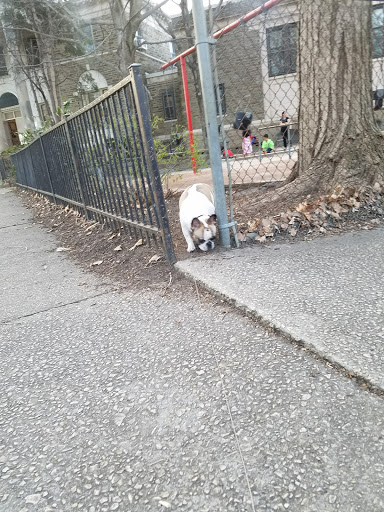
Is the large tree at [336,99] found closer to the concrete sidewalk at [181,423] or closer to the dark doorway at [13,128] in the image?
the concrete sidewalk at [181,423]

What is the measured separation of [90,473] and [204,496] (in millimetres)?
391

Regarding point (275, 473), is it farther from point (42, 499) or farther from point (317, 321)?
point (317, 321)

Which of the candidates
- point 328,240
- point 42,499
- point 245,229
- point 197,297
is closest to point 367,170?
point 328,240

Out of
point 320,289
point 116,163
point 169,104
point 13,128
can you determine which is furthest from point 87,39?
point 320,289

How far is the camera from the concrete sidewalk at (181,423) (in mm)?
1067

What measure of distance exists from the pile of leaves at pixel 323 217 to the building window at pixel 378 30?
1.27 m

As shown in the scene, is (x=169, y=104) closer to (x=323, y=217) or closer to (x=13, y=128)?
(x=13, y=128)

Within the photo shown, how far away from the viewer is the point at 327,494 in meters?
1.00

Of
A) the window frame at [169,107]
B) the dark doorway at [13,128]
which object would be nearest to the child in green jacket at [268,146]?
the window frame at [169,107]

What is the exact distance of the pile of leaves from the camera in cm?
310

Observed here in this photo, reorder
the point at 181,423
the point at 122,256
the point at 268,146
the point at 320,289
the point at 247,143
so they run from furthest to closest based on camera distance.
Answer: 1. the point at 268,146
2. the point at 247,143
3. the point at 122,256
4. the point at 320,289
5. the point at 181,423

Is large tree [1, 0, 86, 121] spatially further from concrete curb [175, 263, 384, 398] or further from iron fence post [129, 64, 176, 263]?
concrete curb [175, 263, 384, 398]

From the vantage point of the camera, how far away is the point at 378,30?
3.18m

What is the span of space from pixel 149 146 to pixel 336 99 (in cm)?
181
